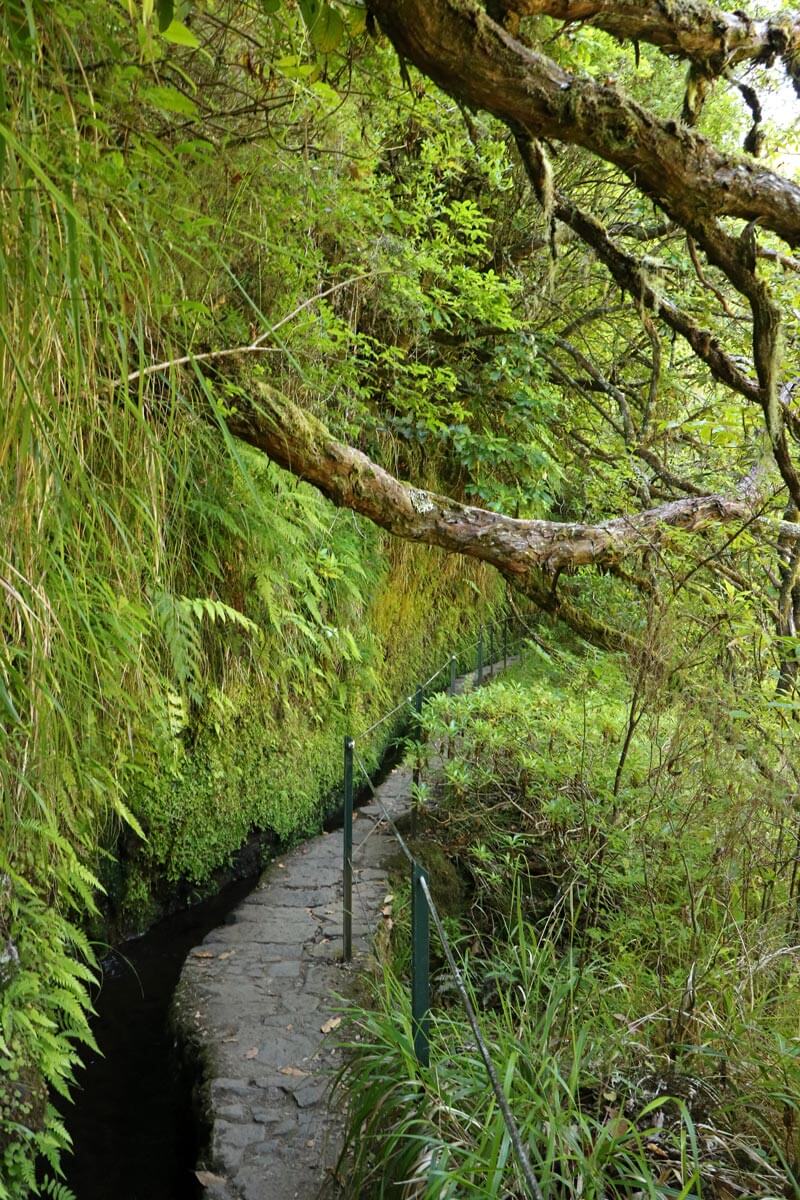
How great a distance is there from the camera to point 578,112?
2.29 meters

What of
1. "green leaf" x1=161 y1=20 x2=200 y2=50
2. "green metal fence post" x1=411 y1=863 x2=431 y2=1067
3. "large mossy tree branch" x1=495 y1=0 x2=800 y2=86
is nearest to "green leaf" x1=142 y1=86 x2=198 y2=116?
"green leaf" x1=161 y1=20 x2=200 y2=50

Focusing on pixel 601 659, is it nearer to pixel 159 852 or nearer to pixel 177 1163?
pixel 159 852

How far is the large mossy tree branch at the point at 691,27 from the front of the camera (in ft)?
7.23

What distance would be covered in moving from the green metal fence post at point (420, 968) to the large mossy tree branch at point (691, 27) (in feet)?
7.48

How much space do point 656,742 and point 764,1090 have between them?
69.7 inches

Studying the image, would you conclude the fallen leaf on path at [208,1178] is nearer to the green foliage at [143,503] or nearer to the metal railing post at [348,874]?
the green foliage at [143,503]

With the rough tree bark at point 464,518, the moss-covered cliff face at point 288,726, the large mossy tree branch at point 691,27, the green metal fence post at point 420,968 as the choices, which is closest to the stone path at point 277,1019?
the moss-covered cliff face at point 288,726

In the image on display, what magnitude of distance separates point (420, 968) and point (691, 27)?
265 centimetres

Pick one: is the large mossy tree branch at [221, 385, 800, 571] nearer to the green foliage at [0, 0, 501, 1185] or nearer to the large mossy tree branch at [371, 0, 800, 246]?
the green foliage at [0, 0, 501, 1185]

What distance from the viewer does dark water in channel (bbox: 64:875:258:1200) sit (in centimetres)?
287

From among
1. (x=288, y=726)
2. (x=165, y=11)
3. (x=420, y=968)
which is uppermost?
(x=165, y=11)

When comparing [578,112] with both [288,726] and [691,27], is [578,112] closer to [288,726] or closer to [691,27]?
[691,27]

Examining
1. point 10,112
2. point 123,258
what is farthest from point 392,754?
point 10,112

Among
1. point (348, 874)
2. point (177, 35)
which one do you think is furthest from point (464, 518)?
point (177, 35)
